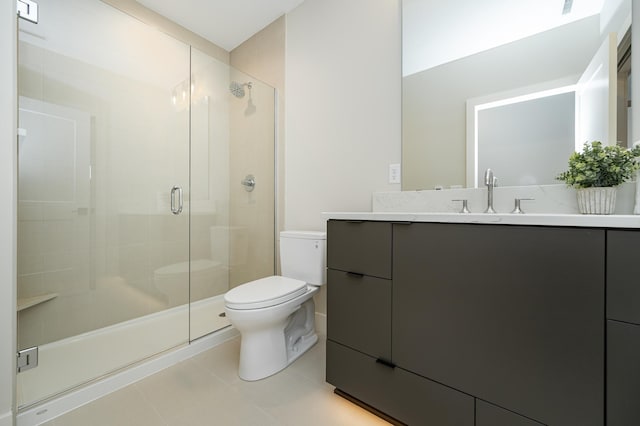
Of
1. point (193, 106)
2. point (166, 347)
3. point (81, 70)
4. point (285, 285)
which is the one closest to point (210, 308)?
point (166, 347)

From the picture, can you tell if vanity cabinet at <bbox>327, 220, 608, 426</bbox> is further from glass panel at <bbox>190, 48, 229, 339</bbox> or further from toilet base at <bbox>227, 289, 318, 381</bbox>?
glass panel at <bbox>190, 48, 229, 339</bbox>

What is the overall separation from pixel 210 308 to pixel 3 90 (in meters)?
1.69

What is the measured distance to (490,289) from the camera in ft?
2.94

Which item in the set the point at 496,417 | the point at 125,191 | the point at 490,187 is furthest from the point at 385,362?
the point at 125,191

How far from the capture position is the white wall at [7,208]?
1080mm

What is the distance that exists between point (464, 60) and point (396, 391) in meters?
1.65

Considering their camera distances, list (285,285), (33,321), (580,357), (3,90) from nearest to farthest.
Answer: (580,357) → (3,90) → (33,321) → (285,285)

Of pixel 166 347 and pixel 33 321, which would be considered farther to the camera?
pixel 166 347

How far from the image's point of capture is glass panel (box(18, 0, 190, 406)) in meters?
1.46

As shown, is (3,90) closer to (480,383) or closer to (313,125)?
(313,125)

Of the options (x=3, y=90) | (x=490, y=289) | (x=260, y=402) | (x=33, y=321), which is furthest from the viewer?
(x=33, y=321)

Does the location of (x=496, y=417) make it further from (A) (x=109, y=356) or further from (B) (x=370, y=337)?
(A) (x=109, y=356)

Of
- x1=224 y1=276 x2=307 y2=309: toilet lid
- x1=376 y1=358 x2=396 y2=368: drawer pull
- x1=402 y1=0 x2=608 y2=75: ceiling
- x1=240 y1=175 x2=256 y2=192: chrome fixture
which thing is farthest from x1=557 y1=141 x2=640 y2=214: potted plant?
x1=240 y1=175 x2=256 y2=192: chrome fixture

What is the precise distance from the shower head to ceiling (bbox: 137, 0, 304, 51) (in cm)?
51
